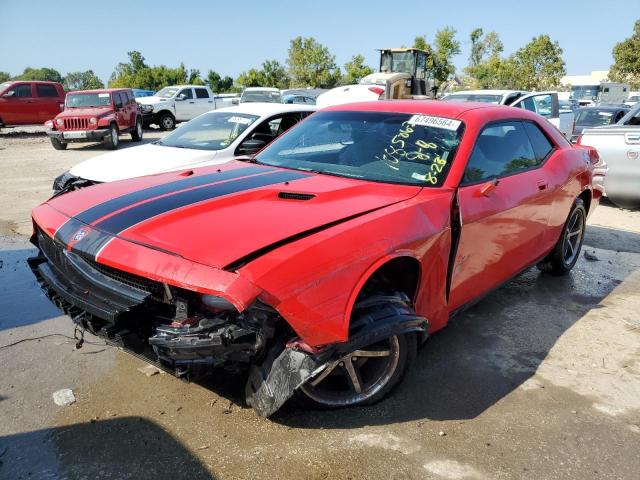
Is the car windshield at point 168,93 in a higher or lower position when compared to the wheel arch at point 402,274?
higher

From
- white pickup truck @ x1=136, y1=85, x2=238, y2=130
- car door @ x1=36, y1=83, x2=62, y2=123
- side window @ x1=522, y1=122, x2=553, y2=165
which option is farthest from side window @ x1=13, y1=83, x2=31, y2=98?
side window @ x1=522, y1=122, x2=553, y2=165

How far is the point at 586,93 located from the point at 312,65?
27.4 metres

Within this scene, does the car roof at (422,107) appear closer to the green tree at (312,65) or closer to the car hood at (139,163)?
the car hood at (139,163)

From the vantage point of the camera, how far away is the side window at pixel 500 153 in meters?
3.36

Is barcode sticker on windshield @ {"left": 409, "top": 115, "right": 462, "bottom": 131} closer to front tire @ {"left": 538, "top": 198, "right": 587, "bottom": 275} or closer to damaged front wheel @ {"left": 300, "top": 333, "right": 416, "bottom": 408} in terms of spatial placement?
damaged front wheel @ {"left": 300, "top": 333, "right": 416, "bottom": 408}

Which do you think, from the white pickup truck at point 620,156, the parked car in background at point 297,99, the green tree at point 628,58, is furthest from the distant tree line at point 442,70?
the white pickup truck at point 620,156

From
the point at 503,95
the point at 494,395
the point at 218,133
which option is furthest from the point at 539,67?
the point at 494,395

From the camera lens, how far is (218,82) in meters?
56.1

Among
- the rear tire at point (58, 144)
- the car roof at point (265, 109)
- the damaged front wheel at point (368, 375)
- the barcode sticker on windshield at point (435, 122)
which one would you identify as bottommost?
the rear tire at point (58, 144)

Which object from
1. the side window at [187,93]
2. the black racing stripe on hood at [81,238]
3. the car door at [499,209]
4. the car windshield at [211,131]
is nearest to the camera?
the black racing stripe on hood at [81,238]

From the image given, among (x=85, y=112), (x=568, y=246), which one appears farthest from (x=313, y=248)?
(x=85, y=112)

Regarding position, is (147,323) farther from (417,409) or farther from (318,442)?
(417,409)

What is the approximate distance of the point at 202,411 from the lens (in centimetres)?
277

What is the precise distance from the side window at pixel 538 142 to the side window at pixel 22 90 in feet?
62.0
